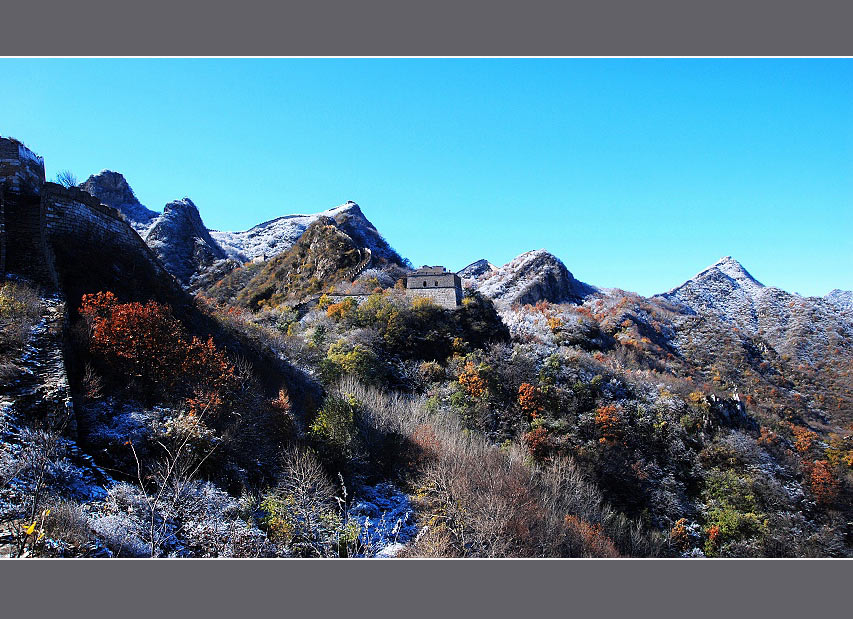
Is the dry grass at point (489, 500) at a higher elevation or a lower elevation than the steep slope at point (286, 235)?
lower

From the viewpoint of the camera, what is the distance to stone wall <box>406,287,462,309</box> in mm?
35156

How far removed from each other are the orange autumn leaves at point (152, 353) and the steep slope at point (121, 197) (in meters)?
54.7

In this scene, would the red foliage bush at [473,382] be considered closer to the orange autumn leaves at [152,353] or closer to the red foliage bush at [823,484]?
the orange autumn leaves at [152,353]

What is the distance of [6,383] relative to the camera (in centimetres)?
824

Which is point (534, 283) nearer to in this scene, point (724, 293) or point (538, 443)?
point (724, 293)

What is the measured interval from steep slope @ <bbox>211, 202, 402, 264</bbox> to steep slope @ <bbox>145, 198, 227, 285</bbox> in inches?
261

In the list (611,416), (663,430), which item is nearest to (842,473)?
(663,430)

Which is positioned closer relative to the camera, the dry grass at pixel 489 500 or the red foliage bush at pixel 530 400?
the dry grass at pixel 489 500

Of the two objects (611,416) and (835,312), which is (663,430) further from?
(835,312)

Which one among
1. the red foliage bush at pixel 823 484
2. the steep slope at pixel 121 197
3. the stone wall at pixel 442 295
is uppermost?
the steep slope at pixel 121 197

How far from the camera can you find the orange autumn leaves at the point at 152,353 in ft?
35.4

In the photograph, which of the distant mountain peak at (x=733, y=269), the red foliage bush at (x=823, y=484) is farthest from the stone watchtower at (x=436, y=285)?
the distant mountain peak at (x=733, y=269)

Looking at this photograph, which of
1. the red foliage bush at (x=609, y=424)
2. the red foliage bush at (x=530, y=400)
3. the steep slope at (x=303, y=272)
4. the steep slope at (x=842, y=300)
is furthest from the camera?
the steep slope at (x=842, y=300)

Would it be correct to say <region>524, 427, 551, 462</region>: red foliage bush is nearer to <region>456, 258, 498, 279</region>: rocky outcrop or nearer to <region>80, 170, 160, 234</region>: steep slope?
<region>80, 170, 160, 234</region>: steep slope
